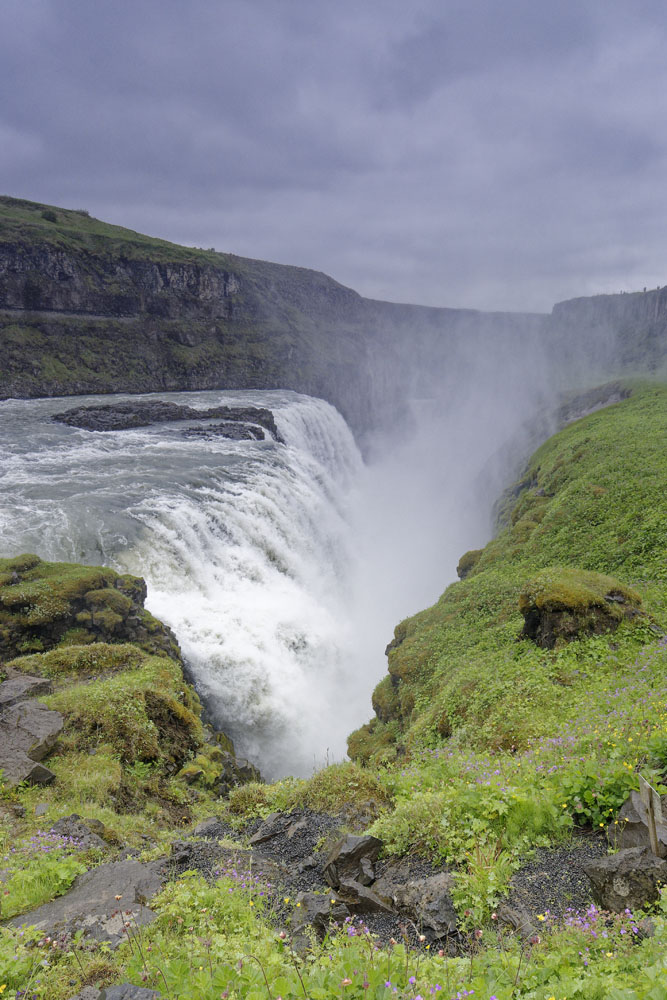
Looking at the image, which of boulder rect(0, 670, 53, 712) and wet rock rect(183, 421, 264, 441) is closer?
boulder rect(0, 670, 53, 712)

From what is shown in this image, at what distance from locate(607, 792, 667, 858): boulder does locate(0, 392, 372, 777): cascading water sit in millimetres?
12867

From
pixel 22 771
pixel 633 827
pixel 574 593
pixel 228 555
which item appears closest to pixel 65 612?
pixel 22 771

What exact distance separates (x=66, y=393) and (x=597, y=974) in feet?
223

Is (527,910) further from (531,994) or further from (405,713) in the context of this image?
(405,713)

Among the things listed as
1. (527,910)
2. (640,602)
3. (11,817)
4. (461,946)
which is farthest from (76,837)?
(640,602)

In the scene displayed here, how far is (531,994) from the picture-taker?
3035mm

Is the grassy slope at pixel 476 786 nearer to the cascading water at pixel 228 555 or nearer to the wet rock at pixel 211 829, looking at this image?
the wet rock at pixel 211 829

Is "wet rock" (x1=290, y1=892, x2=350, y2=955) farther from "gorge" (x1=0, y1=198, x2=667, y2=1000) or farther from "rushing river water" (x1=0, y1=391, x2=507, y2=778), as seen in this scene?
"rushing river water" (x1=0, y1=391, x2=507, y2=778)

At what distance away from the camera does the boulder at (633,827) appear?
429 cm

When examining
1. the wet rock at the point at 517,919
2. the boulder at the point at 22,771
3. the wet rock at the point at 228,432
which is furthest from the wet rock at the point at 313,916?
the wet rock at the point at 228,432

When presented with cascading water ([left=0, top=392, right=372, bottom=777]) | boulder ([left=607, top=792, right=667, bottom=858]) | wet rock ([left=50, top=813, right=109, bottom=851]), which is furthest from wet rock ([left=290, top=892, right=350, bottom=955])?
cascading water ([left=0, top=392, right=372, bottom=777])

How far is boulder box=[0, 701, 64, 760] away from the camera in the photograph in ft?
26.8

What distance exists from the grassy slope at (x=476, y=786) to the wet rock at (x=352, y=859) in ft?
0.85

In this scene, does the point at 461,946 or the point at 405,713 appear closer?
the point at 461,946
